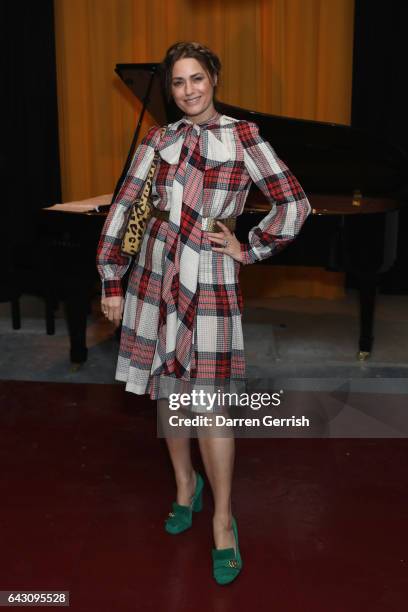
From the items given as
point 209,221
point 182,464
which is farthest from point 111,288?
point 182,464

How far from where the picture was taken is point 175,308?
65.7 inches

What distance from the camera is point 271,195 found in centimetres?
168

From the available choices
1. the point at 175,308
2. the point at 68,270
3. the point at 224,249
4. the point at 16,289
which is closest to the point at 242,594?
the point at 175,308

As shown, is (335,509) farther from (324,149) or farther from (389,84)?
(389,84)

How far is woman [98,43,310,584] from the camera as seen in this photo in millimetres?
1629

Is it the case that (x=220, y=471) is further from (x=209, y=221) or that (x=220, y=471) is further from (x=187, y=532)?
(x=209, y=221)

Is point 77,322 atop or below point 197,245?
below

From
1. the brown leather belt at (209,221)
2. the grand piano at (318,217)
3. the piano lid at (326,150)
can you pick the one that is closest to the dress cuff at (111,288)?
the brown leather belt at (209,221)

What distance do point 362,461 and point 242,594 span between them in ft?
2.98

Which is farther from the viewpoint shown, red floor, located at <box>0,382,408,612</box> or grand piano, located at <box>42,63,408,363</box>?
grand piano, located at <box>42,63,408,363</box>

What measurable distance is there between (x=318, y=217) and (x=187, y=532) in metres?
1.81

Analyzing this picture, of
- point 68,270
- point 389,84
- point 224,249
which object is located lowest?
point 68,270

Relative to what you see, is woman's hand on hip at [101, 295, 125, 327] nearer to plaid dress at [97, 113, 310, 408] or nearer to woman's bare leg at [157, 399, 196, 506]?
plaid dress at [97, 113, 310, 408]

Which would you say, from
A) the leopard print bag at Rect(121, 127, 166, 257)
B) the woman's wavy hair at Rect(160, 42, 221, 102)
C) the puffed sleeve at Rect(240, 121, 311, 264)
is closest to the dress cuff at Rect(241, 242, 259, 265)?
the puffed sleeve at Rect(240, 121, 311, 264)
